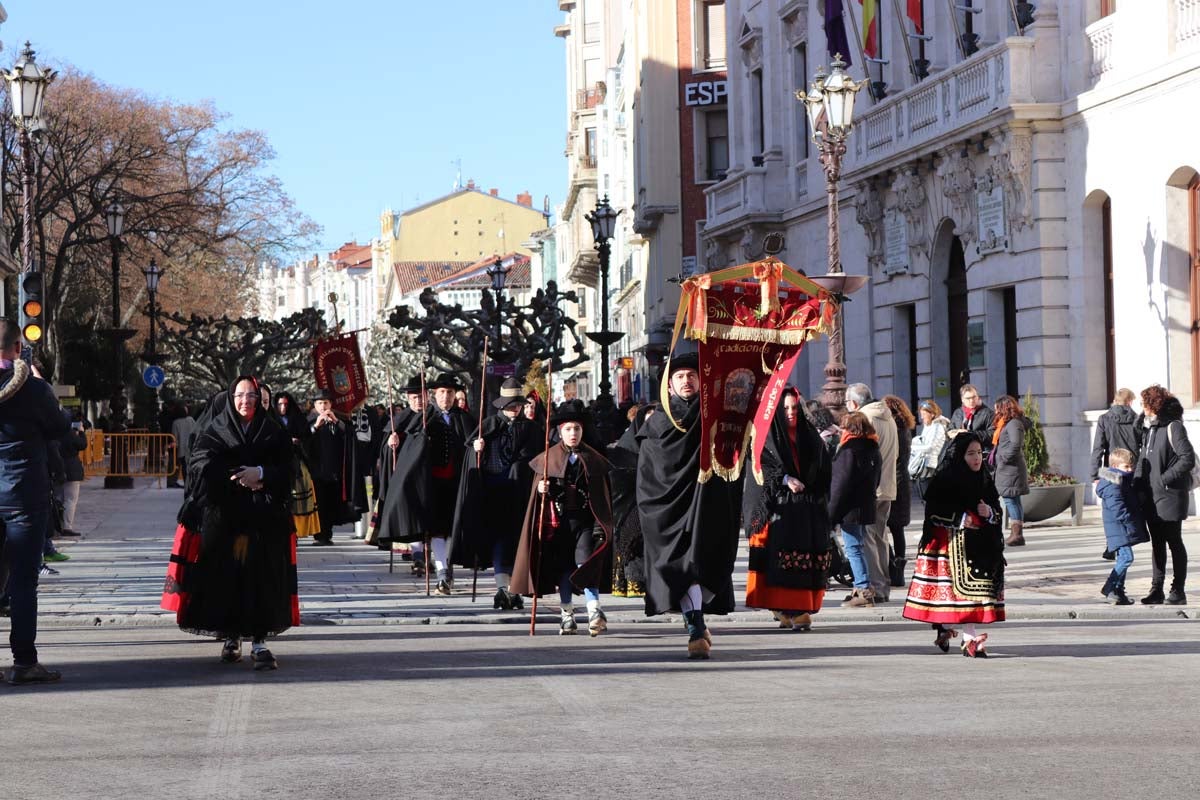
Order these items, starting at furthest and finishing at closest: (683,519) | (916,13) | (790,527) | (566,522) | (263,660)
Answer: (916,13), (566,522), (790,527), (683,519), (263,660)

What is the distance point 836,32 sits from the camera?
34.9 metres

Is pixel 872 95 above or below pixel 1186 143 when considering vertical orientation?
above

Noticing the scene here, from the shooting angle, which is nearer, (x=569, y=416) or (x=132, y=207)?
(x=569, y=416)

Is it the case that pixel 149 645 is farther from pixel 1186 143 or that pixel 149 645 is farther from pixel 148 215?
pixel 148 215

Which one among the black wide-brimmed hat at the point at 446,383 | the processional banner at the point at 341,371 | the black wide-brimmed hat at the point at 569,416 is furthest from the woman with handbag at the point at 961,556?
the processional banner at the point at 341,371

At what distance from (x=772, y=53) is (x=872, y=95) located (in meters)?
6.21

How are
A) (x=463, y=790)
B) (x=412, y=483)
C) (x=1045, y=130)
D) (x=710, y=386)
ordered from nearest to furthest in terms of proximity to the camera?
1. (x=463, y=790)
2. (x=710, y=386)
3. (x=412, y=483)
4. (x=1045, y=130)

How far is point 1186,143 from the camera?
76.8ft

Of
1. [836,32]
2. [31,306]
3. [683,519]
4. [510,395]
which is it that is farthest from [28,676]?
[836,32]

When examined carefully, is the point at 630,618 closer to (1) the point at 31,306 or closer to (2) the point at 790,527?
(2) the point at 790,527

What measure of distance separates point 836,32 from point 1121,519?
20.8 metres

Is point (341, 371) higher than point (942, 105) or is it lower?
lower

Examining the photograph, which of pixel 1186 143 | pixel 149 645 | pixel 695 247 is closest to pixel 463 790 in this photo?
pixel 149 645

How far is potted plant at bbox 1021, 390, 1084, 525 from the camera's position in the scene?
23250mm
